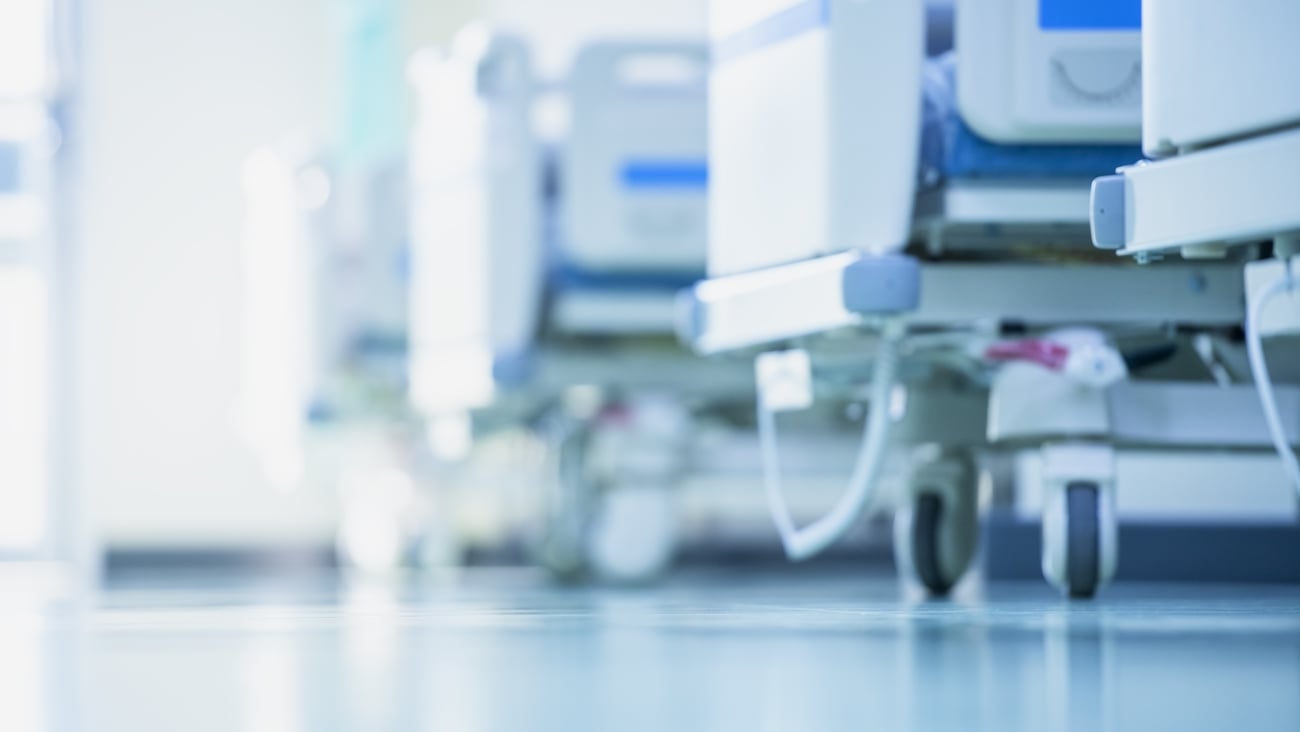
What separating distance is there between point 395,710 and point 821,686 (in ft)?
0.69

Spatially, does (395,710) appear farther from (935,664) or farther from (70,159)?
(70,159)

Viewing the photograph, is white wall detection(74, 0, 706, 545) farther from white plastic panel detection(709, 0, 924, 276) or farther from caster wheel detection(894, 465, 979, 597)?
white plastic panel detection(709, 0, 924, 276)

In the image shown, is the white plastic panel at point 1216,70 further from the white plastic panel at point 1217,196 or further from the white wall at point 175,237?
the white wall at point 175,237

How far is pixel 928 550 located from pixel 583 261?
40.7 inches

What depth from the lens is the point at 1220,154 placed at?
1511 mm

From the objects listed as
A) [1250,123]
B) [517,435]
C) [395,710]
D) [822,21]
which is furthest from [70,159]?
[395,710]

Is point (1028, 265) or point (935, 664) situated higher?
point (1028, 265)

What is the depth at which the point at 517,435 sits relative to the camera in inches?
218

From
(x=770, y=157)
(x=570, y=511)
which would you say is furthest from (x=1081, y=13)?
(x=570, y=511)

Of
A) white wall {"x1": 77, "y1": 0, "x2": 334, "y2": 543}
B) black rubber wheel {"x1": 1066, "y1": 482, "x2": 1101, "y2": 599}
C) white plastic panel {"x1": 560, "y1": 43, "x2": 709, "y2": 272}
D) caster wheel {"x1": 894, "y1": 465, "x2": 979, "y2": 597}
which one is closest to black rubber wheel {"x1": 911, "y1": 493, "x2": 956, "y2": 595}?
caster wheel {"x1": 894, "y1": 465, "x2": 979, "y2": 597}

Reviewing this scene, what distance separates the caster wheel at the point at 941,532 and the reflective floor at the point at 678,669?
0.49m

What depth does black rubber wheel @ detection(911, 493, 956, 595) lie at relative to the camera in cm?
260

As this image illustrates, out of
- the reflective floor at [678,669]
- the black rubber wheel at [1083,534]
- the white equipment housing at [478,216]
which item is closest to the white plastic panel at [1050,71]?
the black rubber wheel at [1083,534]

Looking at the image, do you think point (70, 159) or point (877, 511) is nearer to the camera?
point (877, 511)
